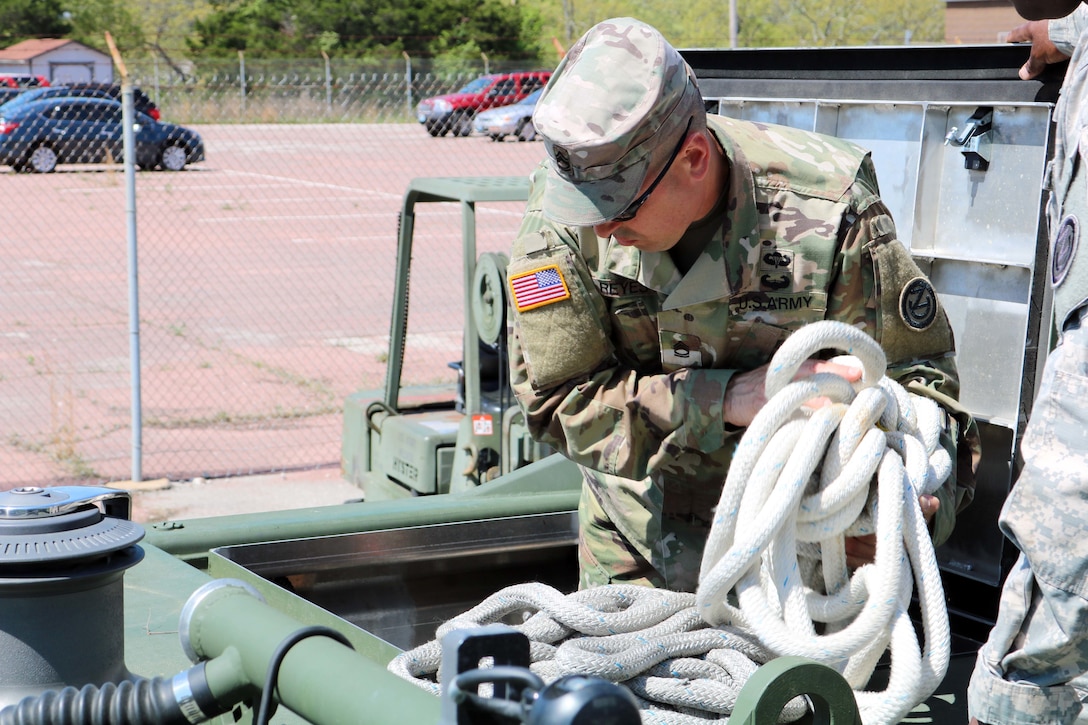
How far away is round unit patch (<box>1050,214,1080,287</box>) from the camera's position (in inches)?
57.7

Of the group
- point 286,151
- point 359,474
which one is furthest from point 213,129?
point 359,474

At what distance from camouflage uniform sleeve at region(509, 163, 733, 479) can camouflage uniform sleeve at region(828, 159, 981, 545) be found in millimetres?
280

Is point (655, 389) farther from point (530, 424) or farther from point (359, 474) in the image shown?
point (359, 474)

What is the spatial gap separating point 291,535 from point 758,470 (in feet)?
4.47

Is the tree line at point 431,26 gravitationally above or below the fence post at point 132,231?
above

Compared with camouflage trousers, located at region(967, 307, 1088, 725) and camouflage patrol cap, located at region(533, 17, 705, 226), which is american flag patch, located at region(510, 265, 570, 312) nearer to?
camouflage patrol cap, located at region(533, 17, 705, 226)

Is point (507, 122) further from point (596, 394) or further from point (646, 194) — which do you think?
point (646, 194)

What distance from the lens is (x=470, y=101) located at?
18.9 m

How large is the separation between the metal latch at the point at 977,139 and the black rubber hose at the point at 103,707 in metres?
1.81

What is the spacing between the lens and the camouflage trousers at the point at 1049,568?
55.6 inches

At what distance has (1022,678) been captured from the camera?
5.04 ft

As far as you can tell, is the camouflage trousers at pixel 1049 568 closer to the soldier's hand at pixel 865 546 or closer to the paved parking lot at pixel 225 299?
the soldier's hand at pixel 865 546

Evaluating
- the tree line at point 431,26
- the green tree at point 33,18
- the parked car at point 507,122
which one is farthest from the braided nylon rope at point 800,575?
the green tree at point 33,18

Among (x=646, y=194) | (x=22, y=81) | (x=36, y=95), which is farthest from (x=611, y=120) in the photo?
(x=22, y=81)
